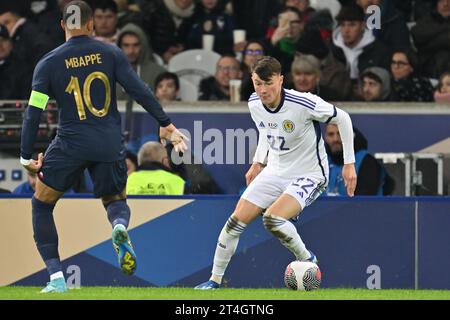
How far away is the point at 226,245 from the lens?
418 inches

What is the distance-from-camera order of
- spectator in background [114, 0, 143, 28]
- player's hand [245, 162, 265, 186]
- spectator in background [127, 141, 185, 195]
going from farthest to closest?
spectator in background [114, 0, 143, 28] < spectator in background [127, 141, 185, 195] < player's hand [245, 162, 265, 186]

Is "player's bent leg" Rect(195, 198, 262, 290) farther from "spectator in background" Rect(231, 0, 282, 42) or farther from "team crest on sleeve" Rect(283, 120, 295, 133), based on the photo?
"spectator in background" Rect(231, 0, 282, 42)

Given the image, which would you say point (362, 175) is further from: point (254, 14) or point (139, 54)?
point (254, 14)

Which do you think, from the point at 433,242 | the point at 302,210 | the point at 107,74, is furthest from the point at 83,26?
the point at 433,242

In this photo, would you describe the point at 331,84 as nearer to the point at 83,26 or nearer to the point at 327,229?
the point at 327,229

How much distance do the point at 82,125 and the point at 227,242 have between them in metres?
1.59

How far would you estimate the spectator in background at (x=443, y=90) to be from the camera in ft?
45.2

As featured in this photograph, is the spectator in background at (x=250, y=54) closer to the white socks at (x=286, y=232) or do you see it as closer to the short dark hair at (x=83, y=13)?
the white socks at (x=286, y=232)

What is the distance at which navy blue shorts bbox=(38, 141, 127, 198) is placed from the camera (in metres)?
9.80

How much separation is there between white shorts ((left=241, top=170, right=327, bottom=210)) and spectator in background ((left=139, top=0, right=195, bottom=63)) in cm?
474

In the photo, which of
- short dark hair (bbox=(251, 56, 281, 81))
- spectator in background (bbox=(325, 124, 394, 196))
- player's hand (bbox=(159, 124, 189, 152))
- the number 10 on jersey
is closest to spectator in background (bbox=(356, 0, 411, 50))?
spectator in background (bbox=(325, 124, 394, 196))

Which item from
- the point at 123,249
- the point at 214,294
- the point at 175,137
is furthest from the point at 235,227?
the point at 123,249

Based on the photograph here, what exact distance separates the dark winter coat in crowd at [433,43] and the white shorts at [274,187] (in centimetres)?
424

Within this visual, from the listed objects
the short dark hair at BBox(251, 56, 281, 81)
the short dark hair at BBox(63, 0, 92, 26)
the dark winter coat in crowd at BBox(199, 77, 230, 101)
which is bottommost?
the dark winter coat in crowd at BBox(199, 77, 230, 101)
